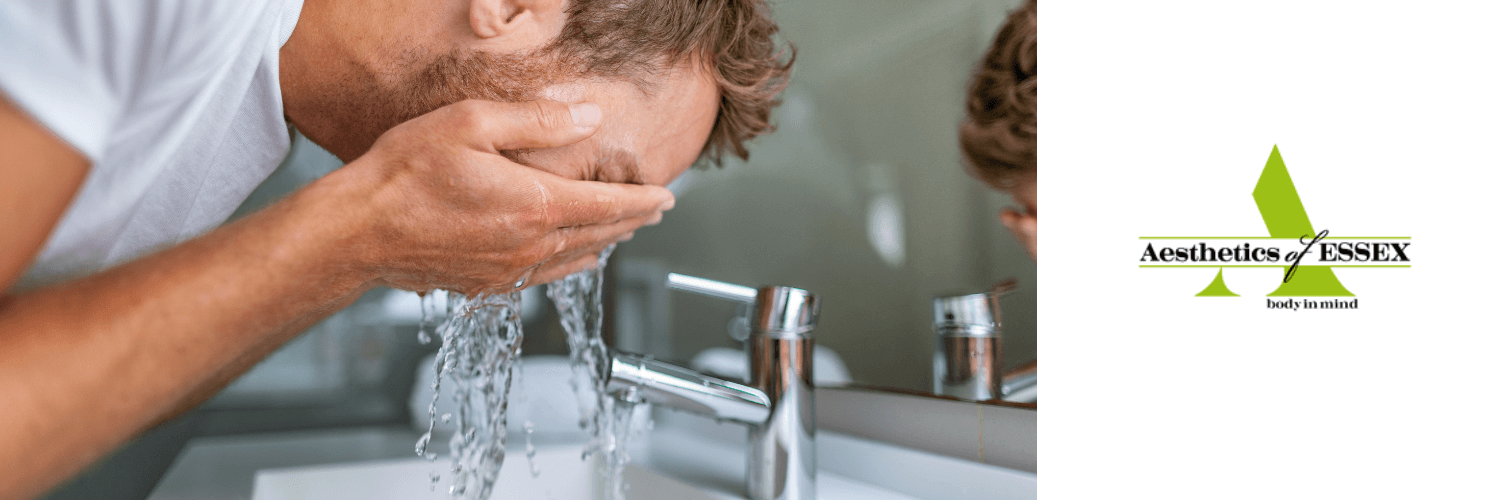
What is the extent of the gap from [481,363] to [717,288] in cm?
22

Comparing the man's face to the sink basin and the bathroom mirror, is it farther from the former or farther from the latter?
the sink basin

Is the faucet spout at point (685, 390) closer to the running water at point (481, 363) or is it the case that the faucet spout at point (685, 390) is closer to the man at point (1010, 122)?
the running water at point (481, 363)

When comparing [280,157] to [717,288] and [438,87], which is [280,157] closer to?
[438,87]

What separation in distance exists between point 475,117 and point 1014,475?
1.50 ft

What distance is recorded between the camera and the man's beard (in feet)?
1.78

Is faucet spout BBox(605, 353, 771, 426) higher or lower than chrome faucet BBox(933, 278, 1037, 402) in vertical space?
lower
